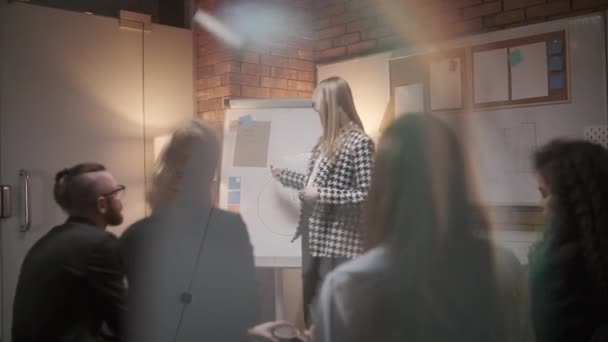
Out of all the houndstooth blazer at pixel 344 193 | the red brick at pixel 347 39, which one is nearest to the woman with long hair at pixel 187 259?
the houndstooth blazer at pixel 344 193

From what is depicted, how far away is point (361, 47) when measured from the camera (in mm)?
1708

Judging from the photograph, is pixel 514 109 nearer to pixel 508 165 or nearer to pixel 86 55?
pixel 508 165

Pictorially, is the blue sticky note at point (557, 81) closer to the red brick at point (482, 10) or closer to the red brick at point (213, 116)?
the red brick at point (482, 10)

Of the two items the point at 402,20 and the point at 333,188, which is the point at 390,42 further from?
the point at 333,188

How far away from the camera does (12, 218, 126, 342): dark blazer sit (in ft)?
3.37

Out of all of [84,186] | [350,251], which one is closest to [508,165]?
[350,251]

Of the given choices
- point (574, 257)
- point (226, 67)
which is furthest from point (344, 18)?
point (574, 257)

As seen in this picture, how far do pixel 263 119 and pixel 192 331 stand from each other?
0.56 m

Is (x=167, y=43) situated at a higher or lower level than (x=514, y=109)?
higher

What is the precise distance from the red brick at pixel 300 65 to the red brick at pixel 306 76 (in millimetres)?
12

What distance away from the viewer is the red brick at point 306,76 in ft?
5.08

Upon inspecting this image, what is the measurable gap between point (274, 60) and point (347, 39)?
12.3 inches

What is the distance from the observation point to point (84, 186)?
3.61 ft

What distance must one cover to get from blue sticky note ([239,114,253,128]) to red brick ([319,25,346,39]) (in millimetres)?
411
